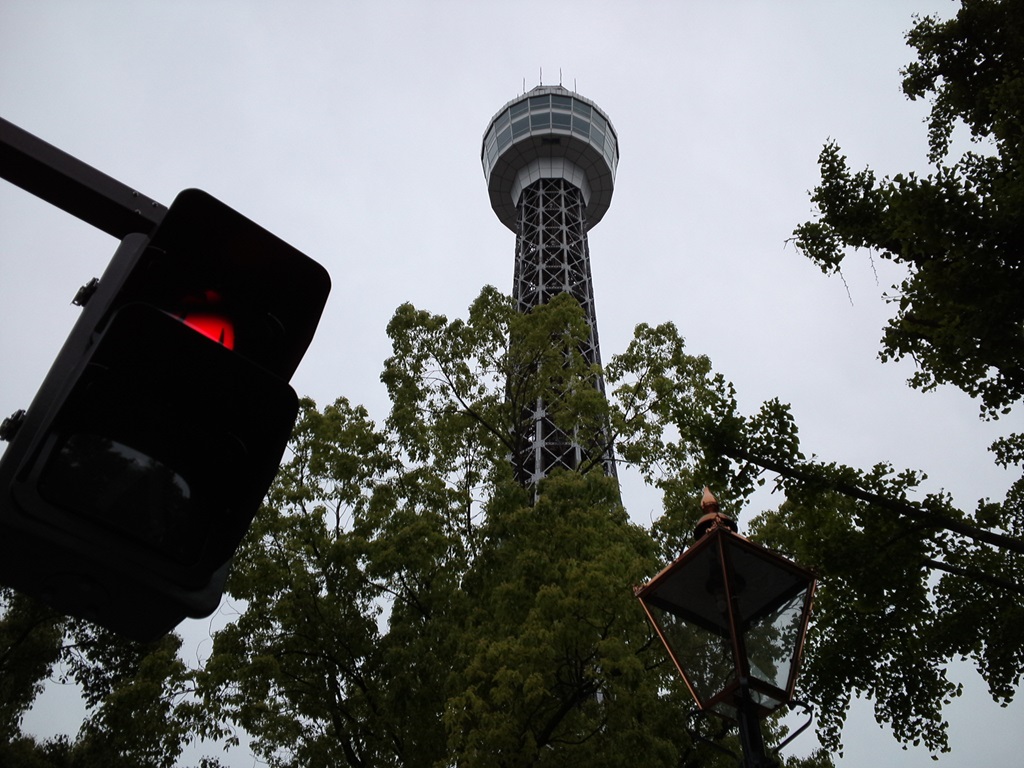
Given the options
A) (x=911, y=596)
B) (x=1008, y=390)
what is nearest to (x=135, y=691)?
(x=911, y=596)

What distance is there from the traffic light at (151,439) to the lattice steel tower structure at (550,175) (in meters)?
59.0

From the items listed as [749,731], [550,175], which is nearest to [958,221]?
[749,731]

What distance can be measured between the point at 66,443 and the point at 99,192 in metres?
0.80

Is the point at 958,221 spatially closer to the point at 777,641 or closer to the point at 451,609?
the point at 777,641

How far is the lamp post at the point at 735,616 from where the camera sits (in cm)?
499

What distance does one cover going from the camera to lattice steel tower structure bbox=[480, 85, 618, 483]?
63.0 m

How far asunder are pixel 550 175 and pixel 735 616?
65813mm

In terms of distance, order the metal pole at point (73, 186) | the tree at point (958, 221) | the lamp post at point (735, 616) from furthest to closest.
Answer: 1. the tree at point (958, 221)
2. the lamp post at point (735, 616)
3. the metal pole at point (73, 186)

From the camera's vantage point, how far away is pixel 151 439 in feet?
6.88

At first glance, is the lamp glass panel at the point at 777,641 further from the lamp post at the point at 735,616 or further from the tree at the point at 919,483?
the tree at the point at 919,483

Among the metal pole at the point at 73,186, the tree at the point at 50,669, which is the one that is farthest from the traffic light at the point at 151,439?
the tree at the point at 50,669

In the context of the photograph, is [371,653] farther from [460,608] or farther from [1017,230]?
[1017,230]


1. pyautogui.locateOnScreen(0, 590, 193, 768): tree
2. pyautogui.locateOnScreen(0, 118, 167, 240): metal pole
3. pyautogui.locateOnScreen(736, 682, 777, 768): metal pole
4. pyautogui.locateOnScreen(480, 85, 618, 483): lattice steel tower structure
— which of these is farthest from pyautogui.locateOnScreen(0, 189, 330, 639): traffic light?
pyautogui.locateOnScreen(480, 85, 618, 483): lattice steel tower structure

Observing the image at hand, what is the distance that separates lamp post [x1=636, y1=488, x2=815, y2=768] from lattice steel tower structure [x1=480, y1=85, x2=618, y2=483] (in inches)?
2212
